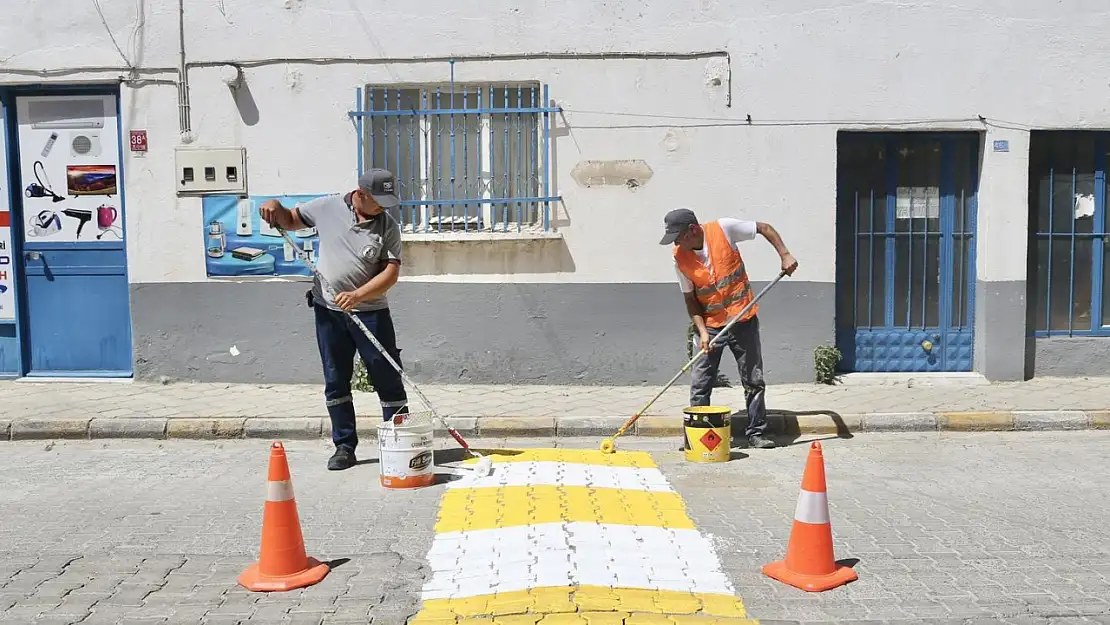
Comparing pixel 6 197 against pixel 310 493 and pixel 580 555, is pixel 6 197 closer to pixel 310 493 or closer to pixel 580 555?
pixel 310 493

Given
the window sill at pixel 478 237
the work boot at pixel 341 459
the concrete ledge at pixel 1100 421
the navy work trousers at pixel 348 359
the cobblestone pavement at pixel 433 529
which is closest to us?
the cobblestone pavement at pixel 433 529

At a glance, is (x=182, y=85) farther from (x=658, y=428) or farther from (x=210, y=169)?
(x=658, y=428)

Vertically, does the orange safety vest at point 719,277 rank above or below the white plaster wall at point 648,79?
below

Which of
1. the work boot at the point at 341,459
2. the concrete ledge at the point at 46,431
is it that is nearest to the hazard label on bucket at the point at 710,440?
the work boot at the point at 341,459

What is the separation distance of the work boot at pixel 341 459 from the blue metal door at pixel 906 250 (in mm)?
5102

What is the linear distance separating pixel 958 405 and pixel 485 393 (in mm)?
4049

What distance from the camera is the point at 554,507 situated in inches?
223

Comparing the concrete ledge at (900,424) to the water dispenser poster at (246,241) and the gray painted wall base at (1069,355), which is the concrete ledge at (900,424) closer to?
the gray painted wall base at (1069,355)

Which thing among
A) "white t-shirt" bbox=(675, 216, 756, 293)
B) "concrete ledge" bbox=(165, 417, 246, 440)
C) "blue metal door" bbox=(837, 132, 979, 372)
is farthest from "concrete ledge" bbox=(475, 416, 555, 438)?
"blue metal door" bbox=(837, 132, 979, 372)

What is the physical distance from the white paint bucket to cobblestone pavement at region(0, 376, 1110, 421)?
6.60 feet

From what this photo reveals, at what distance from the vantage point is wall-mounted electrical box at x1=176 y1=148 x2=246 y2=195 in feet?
30.8

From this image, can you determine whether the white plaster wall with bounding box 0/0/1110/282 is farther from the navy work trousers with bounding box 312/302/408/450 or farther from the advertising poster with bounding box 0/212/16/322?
the navy work trousers with bounding box 312/302/408/450

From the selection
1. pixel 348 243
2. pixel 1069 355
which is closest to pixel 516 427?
pixel 348 243

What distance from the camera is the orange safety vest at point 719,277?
7352 mm
